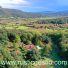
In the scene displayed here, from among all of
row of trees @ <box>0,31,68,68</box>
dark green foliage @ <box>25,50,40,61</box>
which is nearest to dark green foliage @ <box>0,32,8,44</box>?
row of trees @ <box>0,31,68,68</box>

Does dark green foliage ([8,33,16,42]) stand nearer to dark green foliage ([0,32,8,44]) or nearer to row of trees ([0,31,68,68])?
row of trees ([0,31,68,68])

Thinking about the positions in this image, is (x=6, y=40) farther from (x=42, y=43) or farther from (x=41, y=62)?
(x=41, y=62)

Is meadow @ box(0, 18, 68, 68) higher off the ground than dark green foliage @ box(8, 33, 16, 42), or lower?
lower

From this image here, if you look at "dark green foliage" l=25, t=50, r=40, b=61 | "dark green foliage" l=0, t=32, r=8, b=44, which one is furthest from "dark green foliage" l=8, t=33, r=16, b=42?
"dark green foliage" l=25, t=50, r=40, b=61

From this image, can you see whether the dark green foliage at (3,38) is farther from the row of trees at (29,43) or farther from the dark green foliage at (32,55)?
the dark green foliage at (32,55)

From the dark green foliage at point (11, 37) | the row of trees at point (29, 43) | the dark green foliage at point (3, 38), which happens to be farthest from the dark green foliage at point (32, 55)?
the dark green foliage at point (11, 37)

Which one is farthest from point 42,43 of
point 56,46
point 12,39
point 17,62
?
point 17,62

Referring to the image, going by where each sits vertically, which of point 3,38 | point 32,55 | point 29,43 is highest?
point 3,38

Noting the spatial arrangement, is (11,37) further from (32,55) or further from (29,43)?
(32,55)

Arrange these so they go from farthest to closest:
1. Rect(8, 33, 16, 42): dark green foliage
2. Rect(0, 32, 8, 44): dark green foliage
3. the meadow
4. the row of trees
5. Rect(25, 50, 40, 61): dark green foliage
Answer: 1. Rect(8, 33, 16, 42): dark green foliage
2. Rect(0, 32, 8, 44): dark green foliage
3. Rect(25, 50, 40, 61): dark green foliage
4. the row of trees
5. the meadow

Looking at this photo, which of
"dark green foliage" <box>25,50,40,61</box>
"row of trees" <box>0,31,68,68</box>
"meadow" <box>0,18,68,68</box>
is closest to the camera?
"meadow" <box>0,18,68,68</box>

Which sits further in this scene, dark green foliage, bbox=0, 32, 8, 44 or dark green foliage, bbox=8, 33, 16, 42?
dark green foliage, bbox=8, 33, 16, 42

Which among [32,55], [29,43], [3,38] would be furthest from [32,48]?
[3,38]
